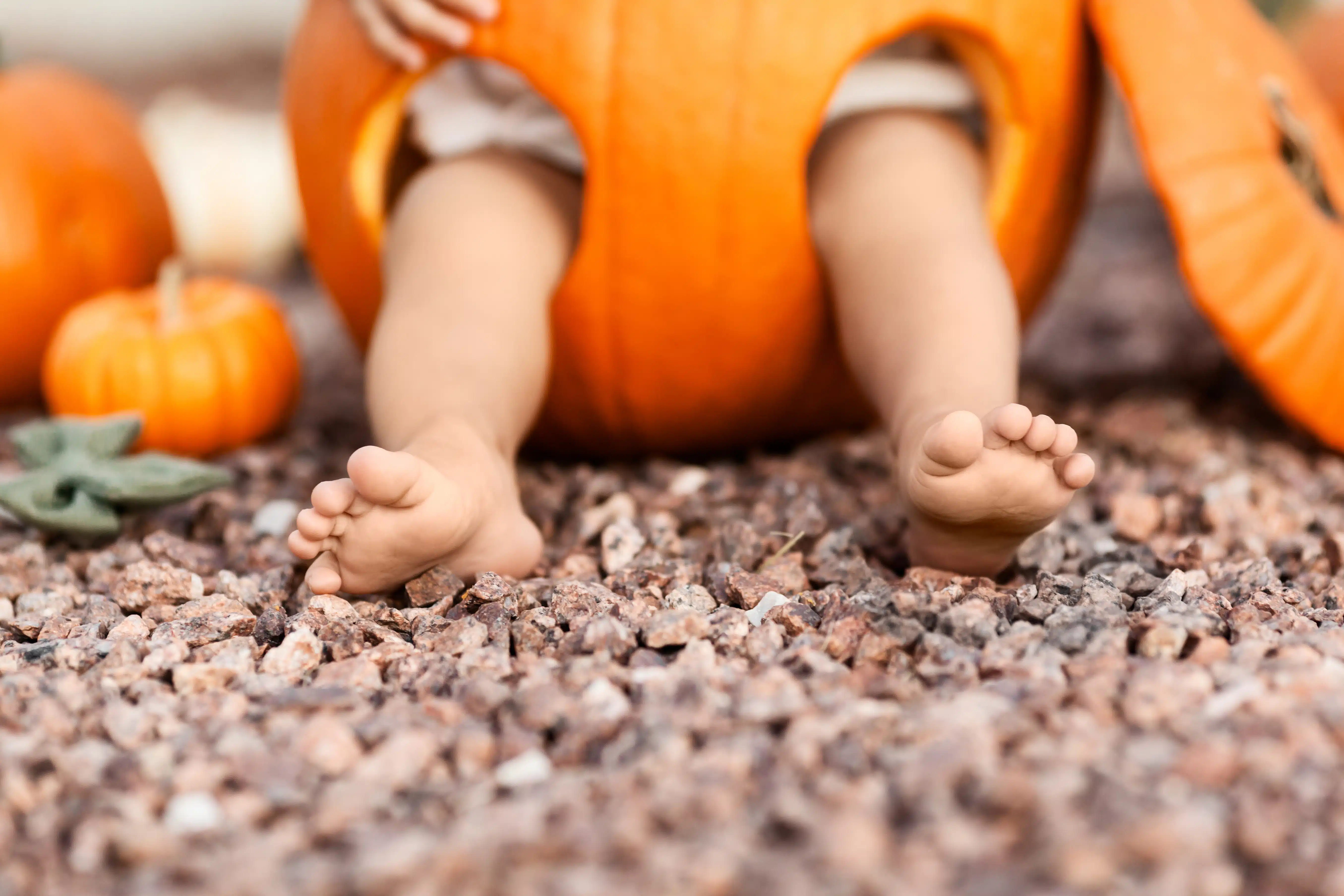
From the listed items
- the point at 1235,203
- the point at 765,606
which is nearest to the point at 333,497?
the point at 765,606

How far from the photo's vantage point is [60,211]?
187 centimetres

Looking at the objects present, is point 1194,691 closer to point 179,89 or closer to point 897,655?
point 897,655

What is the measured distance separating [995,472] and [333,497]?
511 mm

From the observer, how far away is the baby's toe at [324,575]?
40.6 inches

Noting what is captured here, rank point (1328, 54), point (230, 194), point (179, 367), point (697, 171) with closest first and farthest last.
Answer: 1. point (697, 171)
2. point (179, 367)
3. point (1328, 54)
4. point (230, 194)

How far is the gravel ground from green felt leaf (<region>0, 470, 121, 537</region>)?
0.11ft

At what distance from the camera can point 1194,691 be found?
84 cm

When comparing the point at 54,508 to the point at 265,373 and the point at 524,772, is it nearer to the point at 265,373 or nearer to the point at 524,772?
the point at 265,373

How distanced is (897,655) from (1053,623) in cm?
Result: 13

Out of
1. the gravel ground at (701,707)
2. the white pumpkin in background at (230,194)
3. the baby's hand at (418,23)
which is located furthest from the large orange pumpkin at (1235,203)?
the white pumpkin in background at (230,194)

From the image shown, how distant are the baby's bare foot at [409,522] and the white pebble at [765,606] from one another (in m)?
0.22

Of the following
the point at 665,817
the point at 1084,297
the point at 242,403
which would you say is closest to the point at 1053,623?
the point at 665,817

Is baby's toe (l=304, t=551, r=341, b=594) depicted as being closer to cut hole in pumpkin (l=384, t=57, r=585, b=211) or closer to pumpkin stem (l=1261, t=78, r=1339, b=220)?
cut hole in pumpkin (l=384, t=57, r=585, b=211)

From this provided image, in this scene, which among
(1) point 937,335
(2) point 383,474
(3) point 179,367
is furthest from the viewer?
(3) point 179,367
